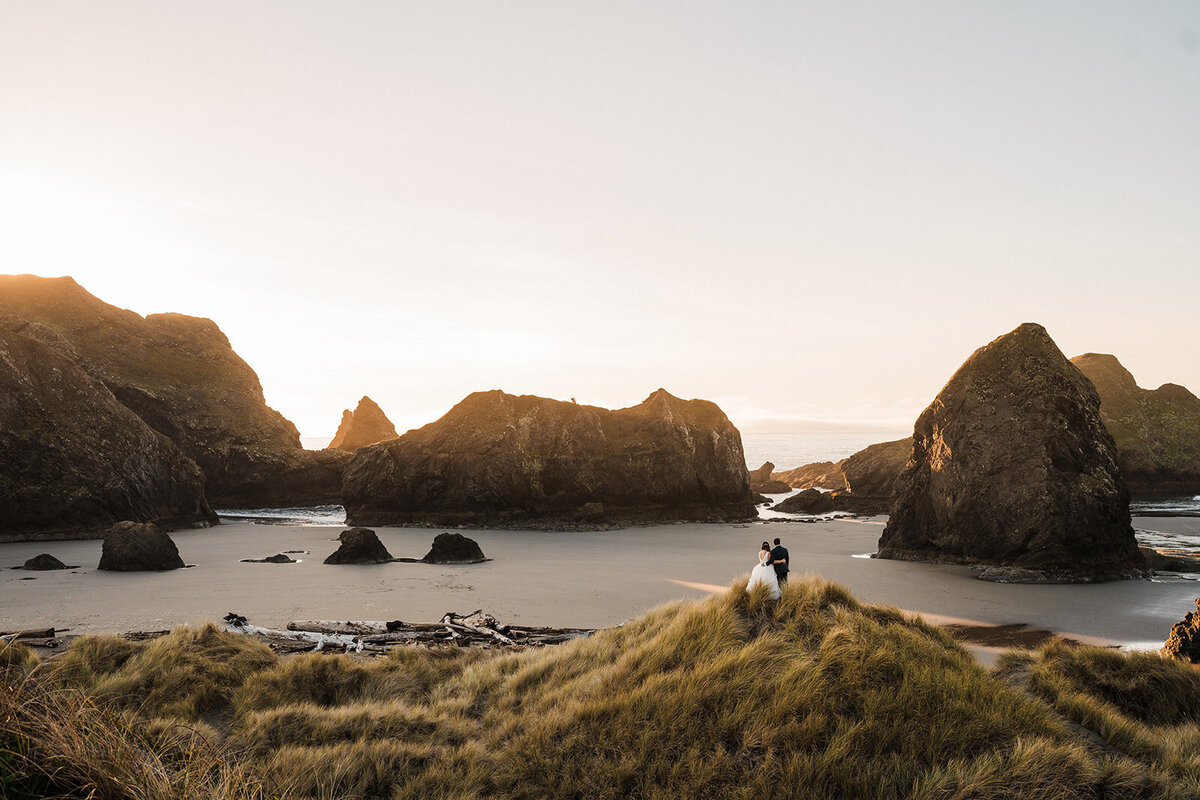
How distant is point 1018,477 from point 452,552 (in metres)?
22.9

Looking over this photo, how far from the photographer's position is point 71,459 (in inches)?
1388

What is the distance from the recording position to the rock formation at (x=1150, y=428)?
67.1m

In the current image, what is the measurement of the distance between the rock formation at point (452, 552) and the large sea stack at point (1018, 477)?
717 inches

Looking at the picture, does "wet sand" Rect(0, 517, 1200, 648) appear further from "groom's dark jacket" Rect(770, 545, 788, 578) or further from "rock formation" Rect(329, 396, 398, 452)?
"rock formation" Rect(329, 396, 398, 452)

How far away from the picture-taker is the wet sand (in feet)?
54.7

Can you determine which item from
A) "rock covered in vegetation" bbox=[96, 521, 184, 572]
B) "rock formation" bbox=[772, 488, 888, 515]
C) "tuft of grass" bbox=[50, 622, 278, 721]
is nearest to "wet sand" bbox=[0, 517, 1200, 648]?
"rock covered in vegetation" bbox=[96, 521, 184, 572]

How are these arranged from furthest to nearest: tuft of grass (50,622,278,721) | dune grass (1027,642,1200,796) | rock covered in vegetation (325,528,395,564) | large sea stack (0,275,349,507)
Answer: large sea stack (0,275,349,507), rock covered in vegetation (325,528,395,564), tuft of grass (50,622,278,721), dune grass (1027,642,1200,796)

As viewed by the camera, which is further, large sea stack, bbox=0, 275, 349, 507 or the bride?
large sea stack, bbox=0, 275, 349, 507

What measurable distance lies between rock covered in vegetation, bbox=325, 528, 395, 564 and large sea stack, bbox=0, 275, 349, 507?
116 ft

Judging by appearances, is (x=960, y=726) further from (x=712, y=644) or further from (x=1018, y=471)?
(x=1018, y=471)

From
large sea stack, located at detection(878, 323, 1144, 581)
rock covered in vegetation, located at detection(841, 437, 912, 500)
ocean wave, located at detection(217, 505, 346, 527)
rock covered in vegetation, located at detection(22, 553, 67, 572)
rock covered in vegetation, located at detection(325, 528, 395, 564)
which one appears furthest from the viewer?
rock covered in vegetation, located at detection(841, 437, 912, 500)

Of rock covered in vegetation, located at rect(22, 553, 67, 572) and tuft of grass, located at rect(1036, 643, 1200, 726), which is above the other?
tuft of grass, located at rect(1036, 643, 1200, 726)

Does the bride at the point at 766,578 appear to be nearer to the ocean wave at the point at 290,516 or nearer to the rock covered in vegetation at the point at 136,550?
the rock covered in vegetation at the point at 136,550

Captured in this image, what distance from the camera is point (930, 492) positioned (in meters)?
29.3
